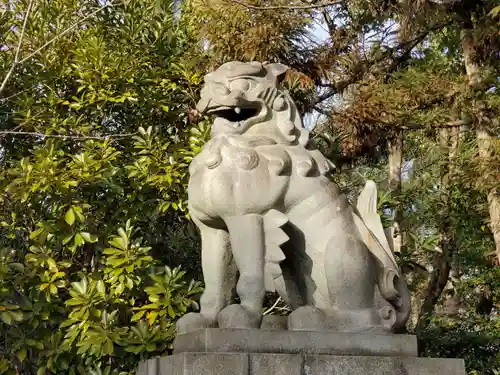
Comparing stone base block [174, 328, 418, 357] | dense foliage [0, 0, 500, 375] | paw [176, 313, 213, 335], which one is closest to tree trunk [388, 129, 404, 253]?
dense foliage [0, 0, 500, 375]

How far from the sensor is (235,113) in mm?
4445

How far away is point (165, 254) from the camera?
7.82m

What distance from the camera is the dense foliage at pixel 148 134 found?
20.9ft

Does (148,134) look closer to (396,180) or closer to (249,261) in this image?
(249,261)

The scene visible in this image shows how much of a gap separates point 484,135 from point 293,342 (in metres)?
4.97

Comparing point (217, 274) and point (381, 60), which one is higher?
point (381, 60)

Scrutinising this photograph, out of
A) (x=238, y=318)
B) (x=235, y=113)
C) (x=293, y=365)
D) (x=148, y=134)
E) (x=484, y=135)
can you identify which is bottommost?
(x=293, y=365)

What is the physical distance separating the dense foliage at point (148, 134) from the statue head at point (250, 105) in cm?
223

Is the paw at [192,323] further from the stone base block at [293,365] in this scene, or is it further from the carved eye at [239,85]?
the carved eye at [239,85]

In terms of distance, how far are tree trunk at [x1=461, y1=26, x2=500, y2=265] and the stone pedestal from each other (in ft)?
13.0

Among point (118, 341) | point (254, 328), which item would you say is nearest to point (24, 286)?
point (118, 341)

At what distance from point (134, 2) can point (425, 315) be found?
5654mm

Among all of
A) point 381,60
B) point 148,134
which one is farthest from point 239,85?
point 381,60

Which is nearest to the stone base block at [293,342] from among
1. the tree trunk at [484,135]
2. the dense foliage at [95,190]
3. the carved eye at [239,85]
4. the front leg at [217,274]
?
the front leg at [217,274]
